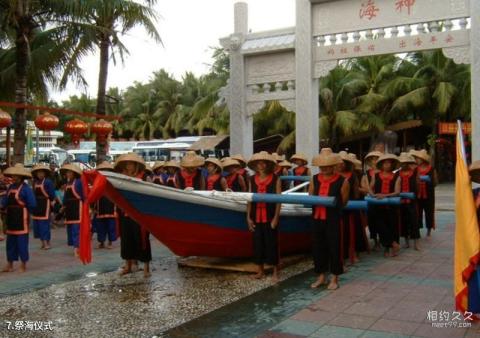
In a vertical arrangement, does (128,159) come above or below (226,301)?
above

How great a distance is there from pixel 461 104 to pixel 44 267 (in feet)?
66.7

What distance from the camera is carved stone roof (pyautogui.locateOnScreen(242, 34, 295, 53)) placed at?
11.7 m

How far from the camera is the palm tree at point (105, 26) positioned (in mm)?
12117

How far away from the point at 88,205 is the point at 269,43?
7394 mm

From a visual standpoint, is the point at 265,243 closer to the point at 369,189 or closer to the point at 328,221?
the point at 328,221

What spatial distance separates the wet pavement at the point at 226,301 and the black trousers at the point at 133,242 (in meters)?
0.29

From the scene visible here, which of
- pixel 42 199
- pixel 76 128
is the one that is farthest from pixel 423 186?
pixel 76 128

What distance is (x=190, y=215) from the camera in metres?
6.79

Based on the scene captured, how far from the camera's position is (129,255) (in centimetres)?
713

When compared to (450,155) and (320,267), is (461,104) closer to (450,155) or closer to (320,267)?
(450,155)

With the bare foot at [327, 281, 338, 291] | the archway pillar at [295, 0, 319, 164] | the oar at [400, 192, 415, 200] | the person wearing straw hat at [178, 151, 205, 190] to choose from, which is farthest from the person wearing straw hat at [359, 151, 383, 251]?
the archway pillar at [295, 0, 319, 164]

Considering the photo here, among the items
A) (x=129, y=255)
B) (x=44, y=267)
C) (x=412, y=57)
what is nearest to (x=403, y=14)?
(x=129, y=255)

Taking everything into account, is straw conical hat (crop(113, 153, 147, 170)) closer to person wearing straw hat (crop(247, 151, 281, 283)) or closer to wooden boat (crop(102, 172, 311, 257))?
wooden boat (crop(102, 172, 311, 257))

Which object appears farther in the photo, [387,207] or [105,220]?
[105,220]
